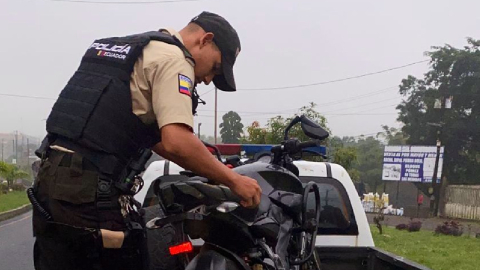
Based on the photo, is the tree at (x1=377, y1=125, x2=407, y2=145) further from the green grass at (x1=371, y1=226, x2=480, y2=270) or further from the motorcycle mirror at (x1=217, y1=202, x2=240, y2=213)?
the motorcycle mirror at (x1=217, y1=202, x2=240, y2=213)

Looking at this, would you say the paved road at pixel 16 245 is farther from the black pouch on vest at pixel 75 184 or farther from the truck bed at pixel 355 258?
the black pouch on vest at pixel 75 184

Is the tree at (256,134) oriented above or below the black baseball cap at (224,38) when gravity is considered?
below

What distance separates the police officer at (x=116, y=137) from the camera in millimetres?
2121

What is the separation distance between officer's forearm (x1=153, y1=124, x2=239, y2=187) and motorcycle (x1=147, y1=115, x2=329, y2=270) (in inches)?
2.0

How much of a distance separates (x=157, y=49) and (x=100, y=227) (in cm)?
67

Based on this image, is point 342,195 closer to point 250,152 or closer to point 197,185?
point 250,152

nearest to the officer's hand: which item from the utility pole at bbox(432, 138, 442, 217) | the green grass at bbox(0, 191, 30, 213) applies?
the green grass at bbox(0, 191, 30, 213)

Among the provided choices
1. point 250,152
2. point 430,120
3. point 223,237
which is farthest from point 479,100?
point 223,237

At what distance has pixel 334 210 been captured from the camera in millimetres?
4336

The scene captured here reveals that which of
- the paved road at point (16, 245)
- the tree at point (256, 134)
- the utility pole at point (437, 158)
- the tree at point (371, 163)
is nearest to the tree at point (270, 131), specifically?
the tree at point (256, 134)

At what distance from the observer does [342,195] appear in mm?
4363

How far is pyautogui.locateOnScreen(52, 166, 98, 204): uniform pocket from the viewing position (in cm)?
219

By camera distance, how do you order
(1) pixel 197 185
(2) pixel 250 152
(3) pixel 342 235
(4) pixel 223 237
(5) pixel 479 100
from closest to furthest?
1. (1) pixel 197 185
2. (4) pixel 223 237
3. (3) pixel 342 235
4. (2) pixel 250 152
5. (5) pixel 479 100

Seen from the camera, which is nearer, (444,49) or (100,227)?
(100,227)
